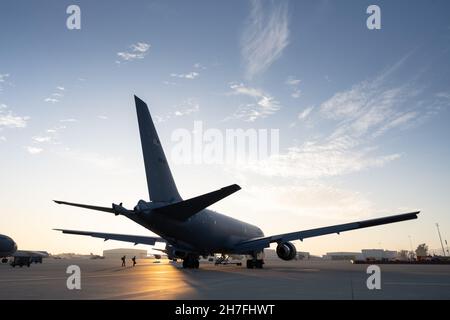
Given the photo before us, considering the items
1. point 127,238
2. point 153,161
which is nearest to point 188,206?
point 153,161

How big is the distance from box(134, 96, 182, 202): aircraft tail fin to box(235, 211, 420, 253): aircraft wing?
1136 cm

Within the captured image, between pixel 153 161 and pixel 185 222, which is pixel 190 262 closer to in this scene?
pixel 185 222

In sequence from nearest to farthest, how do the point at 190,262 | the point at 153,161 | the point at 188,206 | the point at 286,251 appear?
the point at 188,206 → the point at 153,161 → the point at 286,251 → the point at 190,262

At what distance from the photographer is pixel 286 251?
28844mm

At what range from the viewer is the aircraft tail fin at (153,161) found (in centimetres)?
2144

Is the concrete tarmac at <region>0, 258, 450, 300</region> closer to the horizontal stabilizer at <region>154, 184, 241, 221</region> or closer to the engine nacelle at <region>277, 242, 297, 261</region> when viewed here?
the horizontal stabilizer at <region>154, 184, 241, 221</region>

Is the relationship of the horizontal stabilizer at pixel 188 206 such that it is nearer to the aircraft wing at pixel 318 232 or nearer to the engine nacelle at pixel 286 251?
the engine nacelle at pixel 286 251

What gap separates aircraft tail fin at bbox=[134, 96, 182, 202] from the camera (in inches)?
844

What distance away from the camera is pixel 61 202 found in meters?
17.3

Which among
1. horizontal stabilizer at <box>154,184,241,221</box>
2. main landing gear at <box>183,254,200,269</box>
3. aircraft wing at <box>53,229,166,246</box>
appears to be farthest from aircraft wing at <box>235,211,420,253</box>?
horizontal stabilizer at <box>154,184,241,221</box>

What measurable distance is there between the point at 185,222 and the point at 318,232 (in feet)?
37.2
